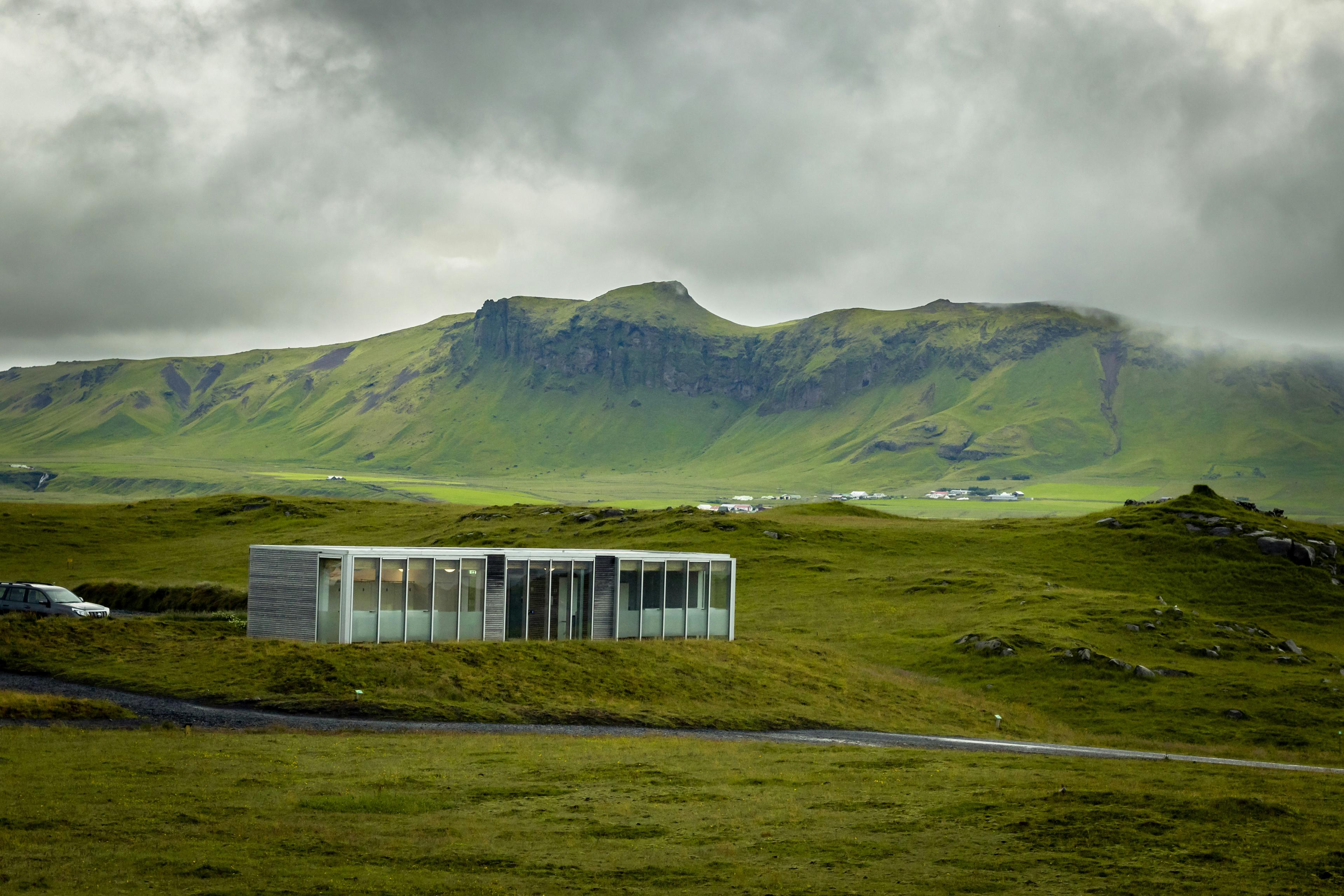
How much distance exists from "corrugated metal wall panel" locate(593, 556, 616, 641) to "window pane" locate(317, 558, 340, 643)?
518 inches

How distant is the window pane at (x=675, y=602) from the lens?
193 feet

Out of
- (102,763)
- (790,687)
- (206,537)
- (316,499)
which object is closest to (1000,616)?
(790,687)

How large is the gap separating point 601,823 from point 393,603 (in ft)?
88.5

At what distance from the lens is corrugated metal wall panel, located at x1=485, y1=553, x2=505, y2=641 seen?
52.3 metres

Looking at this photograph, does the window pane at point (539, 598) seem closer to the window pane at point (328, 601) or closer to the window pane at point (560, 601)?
the window pane at point (560, 601)

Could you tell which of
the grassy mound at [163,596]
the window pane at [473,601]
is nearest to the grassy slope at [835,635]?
the window pane at [473,601]

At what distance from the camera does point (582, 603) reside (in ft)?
183

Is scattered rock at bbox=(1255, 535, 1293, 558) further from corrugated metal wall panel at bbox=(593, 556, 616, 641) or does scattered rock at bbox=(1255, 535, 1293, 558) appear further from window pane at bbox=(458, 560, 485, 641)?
window pane at bbox=(458, 560, 485, 641)

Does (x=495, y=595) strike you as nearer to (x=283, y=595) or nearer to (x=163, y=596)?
(x=283, y=595)

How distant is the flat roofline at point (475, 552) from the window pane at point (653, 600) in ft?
2.06

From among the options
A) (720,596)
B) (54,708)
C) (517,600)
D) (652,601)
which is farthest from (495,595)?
(54,708)

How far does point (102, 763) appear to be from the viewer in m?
27.6

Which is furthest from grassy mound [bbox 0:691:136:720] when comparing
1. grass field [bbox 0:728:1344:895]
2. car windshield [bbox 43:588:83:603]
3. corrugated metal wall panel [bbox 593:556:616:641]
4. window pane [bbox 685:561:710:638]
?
window pane [bbox 685:561:710:638]

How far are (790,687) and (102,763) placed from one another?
3180cm
